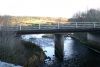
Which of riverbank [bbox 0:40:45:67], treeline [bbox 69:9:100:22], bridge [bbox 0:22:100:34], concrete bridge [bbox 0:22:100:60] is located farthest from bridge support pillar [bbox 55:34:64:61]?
treeline [bbox 69:9:100:22]

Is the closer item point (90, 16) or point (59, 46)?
point (59, 46)

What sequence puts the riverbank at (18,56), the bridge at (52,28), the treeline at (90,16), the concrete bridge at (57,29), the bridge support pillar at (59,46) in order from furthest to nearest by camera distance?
the treeline at (90,16)
the bridge support pillar at (59,46)
the concrete bridge at (57,29)
the bridge at (52,28)
the riverbank at (18,56)

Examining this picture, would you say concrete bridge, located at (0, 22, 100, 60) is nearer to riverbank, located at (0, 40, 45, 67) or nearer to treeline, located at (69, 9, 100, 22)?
riverbank, located at (0, 40, 45, 67)

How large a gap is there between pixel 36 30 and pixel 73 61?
673cm

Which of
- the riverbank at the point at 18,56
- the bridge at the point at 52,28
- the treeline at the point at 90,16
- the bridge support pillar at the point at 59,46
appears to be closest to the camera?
the riverbank at the point at 18,56

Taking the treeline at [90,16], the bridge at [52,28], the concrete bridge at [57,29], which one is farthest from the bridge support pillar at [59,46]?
the treeline at [90,16]

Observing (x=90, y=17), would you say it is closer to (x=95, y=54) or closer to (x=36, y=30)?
(x=95, y=54)

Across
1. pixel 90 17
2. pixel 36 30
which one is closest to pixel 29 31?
pixel 36 30

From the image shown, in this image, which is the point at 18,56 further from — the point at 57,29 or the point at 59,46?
the point at 59,46

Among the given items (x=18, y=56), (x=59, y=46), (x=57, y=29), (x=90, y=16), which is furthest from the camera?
(x=90, y=16)

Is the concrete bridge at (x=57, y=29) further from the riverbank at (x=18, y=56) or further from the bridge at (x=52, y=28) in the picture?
the riverbank at (x=18, y=56)

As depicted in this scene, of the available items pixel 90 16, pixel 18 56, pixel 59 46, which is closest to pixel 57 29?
pixel 59 46

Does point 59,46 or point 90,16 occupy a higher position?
point 90,16

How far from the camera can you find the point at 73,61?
1358 inches
